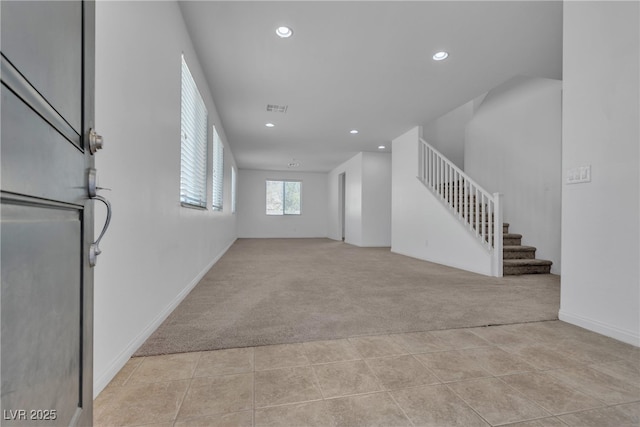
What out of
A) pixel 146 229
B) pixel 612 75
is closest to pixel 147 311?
pixel 146 229

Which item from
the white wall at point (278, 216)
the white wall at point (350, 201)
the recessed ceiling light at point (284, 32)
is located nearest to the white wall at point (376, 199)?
the white wall at point (350, 201)

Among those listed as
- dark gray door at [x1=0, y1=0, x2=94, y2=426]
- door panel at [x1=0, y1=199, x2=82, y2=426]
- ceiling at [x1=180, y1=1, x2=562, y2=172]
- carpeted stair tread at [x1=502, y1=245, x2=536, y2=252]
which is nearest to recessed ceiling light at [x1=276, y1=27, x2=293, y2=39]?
ceiling at [x1=180, y1=1, x2=562, y2=172]

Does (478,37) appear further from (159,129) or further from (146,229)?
(146,229)

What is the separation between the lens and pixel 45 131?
22.6 inches

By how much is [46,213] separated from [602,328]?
2.79m

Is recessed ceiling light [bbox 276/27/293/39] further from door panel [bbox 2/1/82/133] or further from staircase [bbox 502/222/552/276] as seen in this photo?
staircase [bbox 502/222/552/276]

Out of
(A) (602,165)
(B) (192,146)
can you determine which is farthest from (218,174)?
(A) (602,165)

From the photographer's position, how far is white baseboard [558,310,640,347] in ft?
5.52

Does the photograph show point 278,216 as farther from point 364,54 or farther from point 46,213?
point 46,213

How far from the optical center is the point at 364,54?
121 inches

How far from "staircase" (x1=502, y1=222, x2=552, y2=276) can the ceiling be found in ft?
7.59

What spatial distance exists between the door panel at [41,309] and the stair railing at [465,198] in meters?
4.24

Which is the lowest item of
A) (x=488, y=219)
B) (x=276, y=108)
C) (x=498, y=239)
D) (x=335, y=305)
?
(x=335, y=305)

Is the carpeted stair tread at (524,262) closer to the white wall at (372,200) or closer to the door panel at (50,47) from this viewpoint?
the white wall at (372,200)
